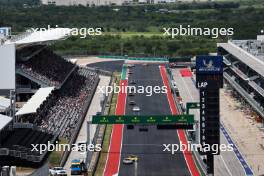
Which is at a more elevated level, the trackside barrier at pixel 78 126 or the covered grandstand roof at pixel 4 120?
the covered grandstand roof at pixel 4 120

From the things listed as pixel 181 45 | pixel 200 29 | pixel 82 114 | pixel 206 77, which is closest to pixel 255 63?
pixel 82 114

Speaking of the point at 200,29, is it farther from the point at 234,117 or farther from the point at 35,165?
the point at 35,165

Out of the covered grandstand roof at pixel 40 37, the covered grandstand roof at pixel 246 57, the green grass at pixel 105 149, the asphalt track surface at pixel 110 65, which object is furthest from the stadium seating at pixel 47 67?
the covered grandstand roof at pixel 246 57

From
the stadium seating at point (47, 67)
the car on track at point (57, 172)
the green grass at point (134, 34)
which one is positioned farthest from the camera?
the green grass at point (134, 34)

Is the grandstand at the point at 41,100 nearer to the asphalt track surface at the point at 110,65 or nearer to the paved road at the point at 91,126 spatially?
the paved road at the point at 91,126

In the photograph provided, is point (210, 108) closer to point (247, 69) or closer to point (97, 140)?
point (97, 140)

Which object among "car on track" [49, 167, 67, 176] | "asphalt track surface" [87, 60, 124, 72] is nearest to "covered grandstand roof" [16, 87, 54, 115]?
"car on track" [49, 167, 67, 176]

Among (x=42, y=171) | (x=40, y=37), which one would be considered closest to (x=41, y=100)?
(x=40, y=37)
